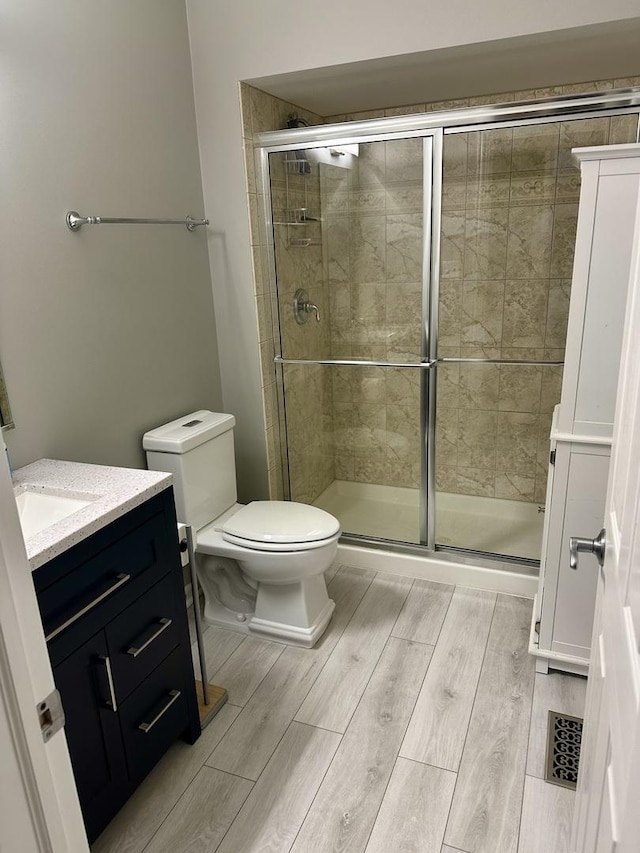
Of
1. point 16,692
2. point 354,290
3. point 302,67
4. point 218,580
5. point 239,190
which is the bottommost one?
point 218,580

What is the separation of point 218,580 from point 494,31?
7.45 feet

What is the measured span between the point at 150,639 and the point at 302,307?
177 centimetres

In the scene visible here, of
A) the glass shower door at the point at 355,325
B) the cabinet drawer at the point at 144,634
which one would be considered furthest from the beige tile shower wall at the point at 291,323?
the cabinet drawer at the point at 144,634

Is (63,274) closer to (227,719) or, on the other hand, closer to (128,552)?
(128,552)

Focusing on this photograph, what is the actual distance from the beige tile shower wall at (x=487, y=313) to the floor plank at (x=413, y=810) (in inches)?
58.1

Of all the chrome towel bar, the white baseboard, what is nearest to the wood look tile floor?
the white baseboard

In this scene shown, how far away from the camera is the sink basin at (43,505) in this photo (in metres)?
1.65

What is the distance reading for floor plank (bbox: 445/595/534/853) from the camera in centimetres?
161

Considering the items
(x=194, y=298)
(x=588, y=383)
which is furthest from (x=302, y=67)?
(x=588, y=383)

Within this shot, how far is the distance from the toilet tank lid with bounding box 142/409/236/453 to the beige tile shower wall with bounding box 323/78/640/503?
0.81 meters

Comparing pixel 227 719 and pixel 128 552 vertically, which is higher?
pixel 128 552

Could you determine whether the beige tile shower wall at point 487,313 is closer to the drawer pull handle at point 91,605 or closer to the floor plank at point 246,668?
the floor plank at point 246,668

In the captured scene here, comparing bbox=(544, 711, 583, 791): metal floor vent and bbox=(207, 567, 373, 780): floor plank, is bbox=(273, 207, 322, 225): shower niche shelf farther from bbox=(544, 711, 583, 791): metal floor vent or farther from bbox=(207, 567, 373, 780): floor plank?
bbox=(544, 711, 583, 791): metal floor vent

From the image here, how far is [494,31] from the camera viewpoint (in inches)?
81.7
